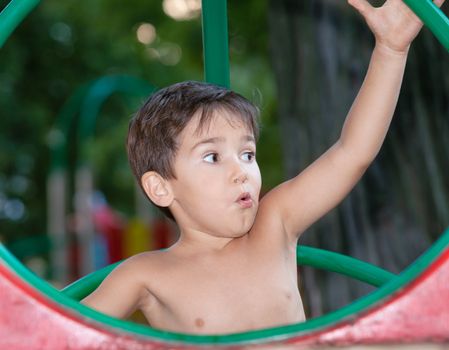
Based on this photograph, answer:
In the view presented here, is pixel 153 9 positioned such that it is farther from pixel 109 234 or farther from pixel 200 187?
pixel 200 187

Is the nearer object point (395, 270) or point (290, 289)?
point (290, 289)

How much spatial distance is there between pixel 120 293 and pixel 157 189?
22 cm

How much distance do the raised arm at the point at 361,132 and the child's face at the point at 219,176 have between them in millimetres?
90

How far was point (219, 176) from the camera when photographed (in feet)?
5.08

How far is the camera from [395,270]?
316 centimetres

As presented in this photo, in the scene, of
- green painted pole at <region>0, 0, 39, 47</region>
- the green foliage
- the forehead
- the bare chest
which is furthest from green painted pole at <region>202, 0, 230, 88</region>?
the green foliage

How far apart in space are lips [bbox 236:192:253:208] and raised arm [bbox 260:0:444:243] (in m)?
0.10

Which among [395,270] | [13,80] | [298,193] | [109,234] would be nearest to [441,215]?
[395,270]

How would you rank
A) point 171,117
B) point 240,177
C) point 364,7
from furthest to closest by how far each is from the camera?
point 171,117, point 240,177, point 364,7

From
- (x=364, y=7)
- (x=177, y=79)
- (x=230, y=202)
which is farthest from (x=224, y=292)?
(x=177, y=79)

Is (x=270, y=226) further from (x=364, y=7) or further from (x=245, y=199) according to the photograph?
(x=364, y=7)

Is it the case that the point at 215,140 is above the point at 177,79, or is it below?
below

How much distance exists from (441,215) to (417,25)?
5.63 ft

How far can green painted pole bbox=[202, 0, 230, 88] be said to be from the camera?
180cm
